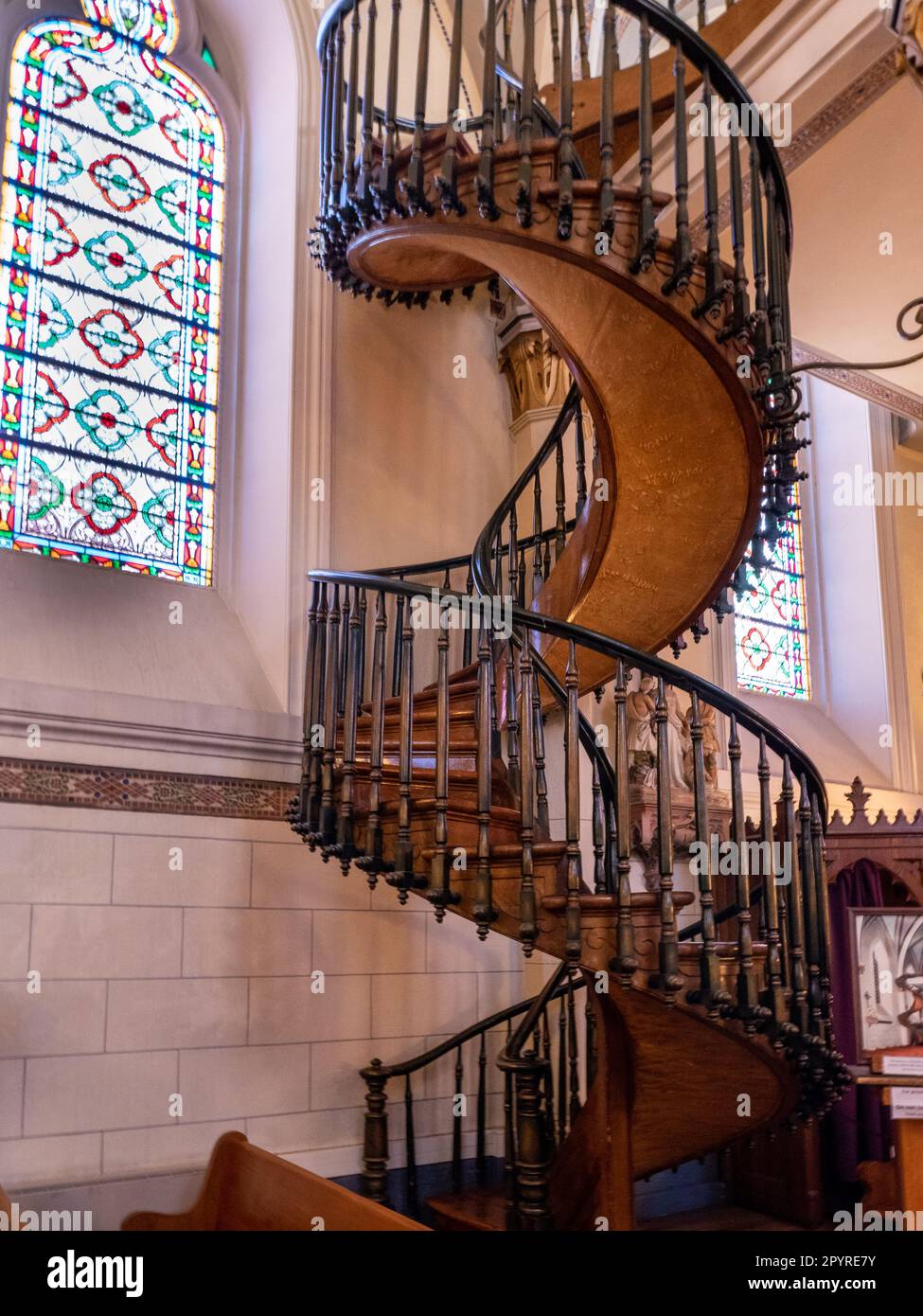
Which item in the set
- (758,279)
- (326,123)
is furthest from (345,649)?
(326,123)

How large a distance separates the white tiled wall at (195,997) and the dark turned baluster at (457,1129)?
7 cm

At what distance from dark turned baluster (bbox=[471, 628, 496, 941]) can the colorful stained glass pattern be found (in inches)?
168

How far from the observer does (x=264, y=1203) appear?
317 centimetres

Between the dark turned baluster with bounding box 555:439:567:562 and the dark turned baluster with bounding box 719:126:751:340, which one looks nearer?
the dark turned baluster with bounding box 719:126:751:340

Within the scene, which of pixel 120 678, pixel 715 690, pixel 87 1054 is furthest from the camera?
pixel 120 678

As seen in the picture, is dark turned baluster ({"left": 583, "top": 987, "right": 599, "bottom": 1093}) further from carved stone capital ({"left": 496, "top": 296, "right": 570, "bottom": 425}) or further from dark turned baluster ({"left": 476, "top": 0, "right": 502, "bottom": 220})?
carved stone capital ({"left": 496, "top": 296, "right": 570, "bottom": 425})

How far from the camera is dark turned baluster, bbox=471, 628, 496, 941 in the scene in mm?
3197

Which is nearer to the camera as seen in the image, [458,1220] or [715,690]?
[715,690]

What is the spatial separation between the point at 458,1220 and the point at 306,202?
14.2ft

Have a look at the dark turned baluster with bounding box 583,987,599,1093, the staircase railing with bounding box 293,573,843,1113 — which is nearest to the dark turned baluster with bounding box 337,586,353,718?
the staircase railing with bounding box 293,573,843,1113

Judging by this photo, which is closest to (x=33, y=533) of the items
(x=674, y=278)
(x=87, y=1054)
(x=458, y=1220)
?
(x=87, y=1054)
